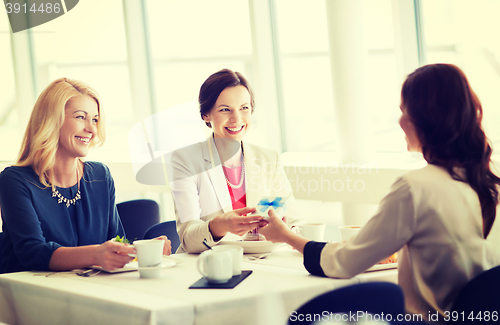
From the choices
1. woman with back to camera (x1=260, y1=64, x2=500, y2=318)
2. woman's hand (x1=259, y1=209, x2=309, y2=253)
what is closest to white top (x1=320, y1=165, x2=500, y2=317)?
woman with back to camera (x1=260, y1=64, x2=500, y2=318)

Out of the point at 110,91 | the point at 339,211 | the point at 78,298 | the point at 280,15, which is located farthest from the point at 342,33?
the point at 110,91

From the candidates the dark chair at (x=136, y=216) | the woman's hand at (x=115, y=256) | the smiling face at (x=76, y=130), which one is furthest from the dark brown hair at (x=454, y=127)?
the dark chair at (x=136, y=216)

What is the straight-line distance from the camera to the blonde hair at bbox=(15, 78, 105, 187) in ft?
6.04

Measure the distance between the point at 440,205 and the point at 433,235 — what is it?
8cm

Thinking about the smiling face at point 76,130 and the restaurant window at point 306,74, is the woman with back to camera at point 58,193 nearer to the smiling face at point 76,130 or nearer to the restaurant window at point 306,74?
the smiling face at point 76,130

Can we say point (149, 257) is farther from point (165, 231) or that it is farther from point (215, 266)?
point (165, 231)

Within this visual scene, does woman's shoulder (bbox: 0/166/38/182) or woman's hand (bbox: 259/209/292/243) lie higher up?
woman's shoulder (bbox: 0/166/38/182)

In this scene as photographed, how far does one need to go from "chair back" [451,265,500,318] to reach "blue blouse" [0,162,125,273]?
1.32 meters

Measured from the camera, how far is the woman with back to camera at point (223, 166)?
214 cm

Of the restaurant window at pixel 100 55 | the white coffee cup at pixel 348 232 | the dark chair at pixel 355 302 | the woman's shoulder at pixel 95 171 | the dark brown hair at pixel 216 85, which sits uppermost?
the restaurant window at pixel 100 55

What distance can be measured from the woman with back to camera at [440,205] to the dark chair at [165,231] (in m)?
1.21

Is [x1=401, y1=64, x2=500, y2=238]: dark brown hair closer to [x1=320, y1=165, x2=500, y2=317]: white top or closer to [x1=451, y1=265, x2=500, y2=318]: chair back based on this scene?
[x1=320, y1=165, x2=500, y2=317]: white top

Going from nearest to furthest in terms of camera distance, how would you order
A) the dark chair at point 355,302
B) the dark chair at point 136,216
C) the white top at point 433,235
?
the dark chair at point 355,302
the white top at point 433,235
the dark chair at point 136,216

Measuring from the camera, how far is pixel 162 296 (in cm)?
131
